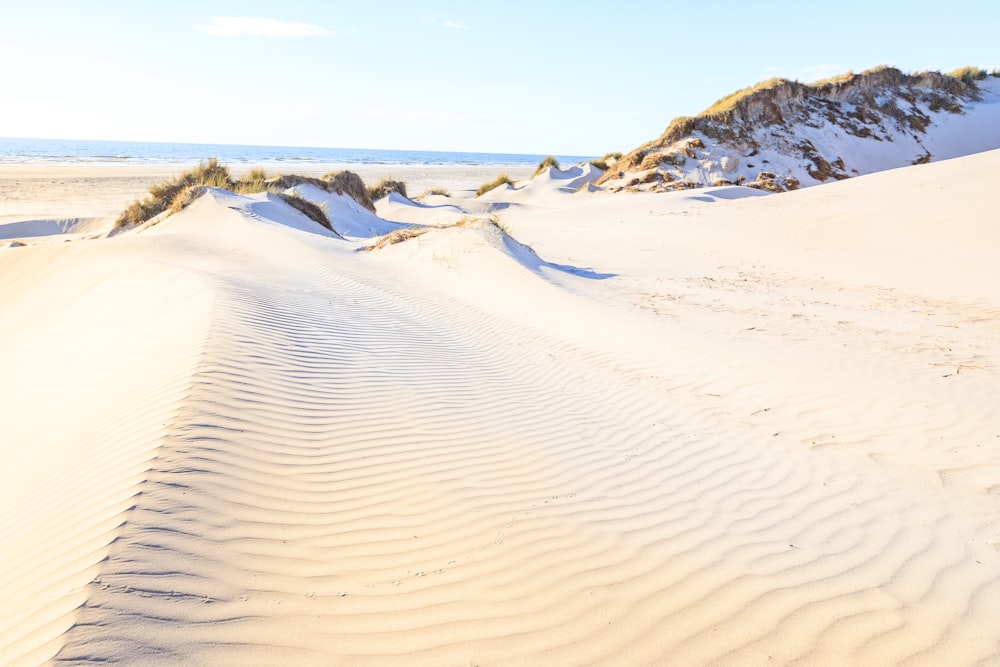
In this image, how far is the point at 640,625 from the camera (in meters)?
2.60

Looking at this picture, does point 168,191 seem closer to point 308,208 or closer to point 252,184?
point 252,184

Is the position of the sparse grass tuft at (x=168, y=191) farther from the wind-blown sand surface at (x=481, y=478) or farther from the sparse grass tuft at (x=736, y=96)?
the sparse grass tuft at (x=736, y=96)

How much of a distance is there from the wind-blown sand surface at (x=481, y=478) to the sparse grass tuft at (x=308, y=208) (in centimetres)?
823

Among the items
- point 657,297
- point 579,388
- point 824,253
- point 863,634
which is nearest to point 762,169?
point 824,253

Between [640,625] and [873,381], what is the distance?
16.2 feet

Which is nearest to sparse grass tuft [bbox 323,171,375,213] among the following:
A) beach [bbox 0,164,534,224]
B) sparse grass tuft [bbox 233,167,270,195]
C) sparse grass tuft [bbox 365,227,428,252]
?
sparse grass tuft [bbox 233,167,270,195]

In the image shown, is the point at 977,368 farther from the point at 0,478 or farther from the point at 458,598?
the point at 0,478

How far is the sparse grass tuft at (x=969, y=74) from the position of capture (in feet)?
123

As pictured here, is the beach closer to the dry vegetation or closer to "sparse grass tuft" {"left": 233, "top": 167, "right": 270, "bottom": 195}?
the dry vegetation

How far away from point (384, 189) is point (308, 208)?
1051cm

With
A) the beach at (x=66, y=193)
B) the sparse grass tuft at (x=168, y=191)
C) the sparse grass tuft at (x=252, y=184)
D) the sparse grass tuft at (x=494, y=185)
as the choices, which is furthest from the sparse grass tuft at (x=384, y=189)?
the sparse grass tuft at (x=168, y=191)

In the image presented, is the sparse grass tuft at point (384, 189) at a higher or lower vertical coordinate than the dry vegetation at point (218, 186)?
higher

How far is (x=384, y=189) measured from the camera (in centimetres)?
2806

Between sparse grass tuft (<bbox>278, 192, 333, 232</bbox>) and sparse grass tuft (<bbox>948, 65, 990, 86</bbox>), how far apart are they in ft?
126
